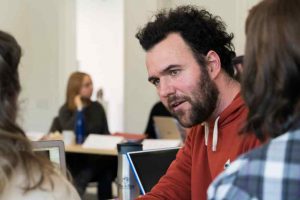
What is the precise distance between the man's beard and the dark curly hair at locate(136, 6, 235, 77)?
0.07m

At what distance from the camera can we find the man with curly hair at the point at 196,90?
1579 millimetres

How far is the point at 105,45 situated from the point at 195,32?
5.24 meters

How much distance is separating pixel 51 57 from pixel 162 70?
4.44 metres

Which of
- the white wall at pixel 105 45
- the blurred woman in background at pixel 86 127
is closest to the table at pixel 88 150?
the blurred woman in background at pixel 86 127

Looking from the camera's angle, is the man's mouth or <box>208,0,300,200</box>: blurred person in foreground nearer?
<box>208,0,300,200</box>: blurred person in foreground

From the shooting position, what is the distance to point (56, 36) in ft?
19.3

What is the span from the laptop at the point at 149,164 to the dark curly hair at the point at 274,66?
874mm

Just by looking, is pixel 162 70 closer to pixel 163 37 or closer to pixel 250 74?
pixel 163 37

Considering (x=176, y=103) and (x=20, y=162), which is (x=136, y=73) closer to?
(x=176, y=103)

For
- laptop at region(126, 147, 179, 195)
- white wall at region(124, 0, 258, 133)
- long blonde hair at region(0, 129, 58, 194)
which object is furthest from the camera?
white wall at region(124, 0, 258, 133)

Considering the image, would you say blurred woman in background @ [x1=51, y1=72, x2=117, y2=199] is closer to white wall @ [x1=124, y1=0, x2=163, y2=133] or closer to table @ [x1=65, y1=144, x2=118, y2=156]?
table @ [x1=65, y1=144, x2=118, y2=156]

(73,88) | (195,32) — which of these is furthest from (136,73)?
(195,32)

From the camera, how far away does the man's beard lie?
158 centimetres

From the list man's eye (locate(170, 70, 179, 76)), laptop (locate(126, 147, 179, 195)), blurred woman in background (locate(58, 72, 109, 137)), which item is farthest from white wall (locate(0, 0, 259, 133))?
man's eye (locate(170, 70, 179, 76))
